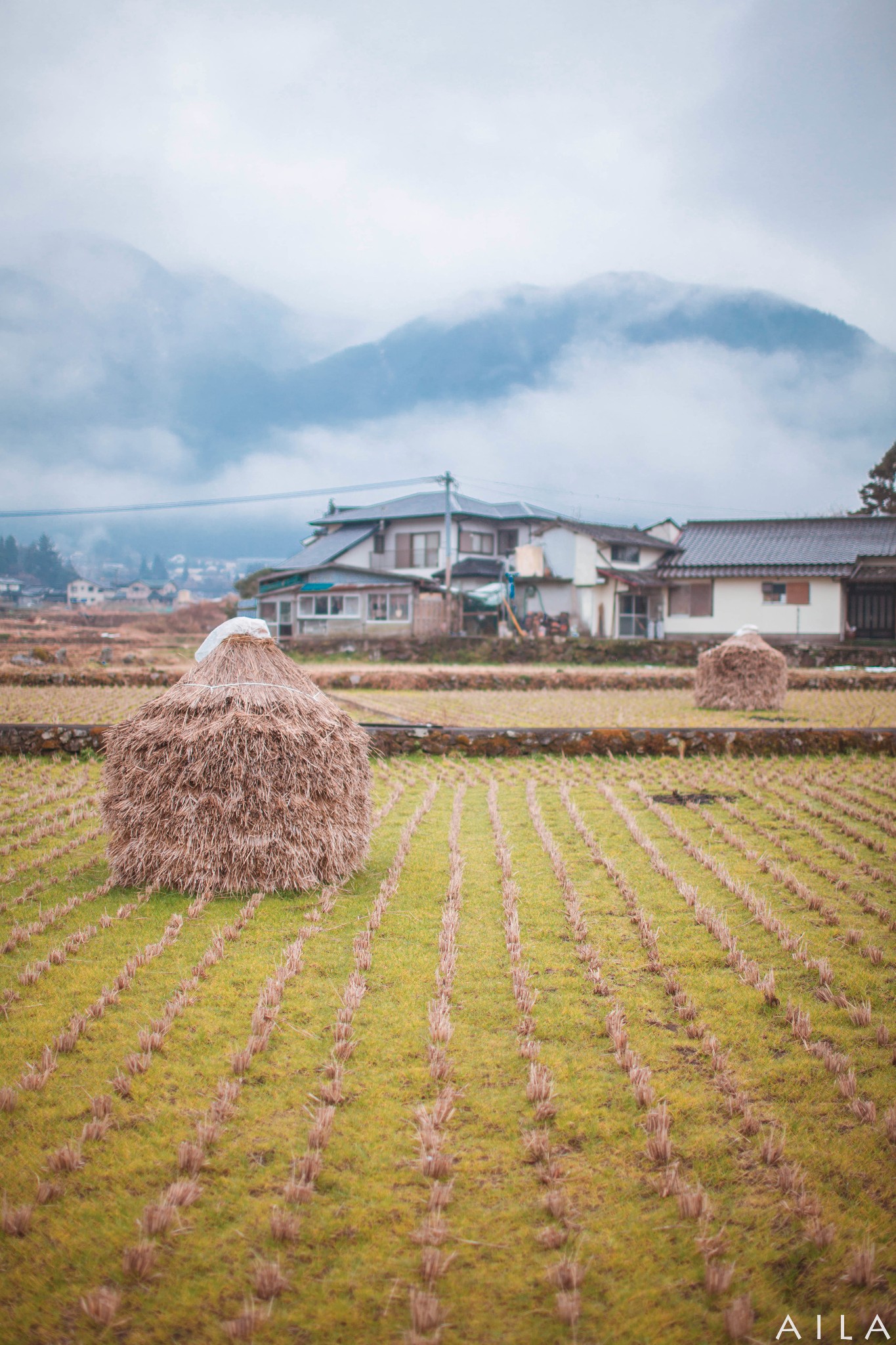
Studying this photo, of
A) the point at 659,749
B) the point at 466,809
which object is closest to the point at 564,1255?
the point at 466,809

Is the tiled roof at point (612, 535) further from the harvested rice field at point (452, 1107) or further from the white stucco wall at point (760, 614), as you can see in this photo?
the harvested rice field at point (452, 1107)

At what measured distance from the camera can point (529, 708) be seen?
17.9m

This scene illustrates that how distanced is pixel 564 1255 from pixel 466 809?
6.33 meters

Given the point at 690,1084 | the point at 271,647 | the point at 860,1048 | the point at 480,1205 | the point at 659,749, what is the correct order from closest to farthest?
the point at 480,1205, the point at 690,1084, the point at 860,1048, the point at 271,647, the point at 659,749

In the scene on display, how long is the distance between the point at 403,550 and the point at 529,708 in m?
26.2

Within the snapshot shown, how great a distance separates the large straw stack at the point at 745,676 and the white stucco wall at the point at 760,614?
17.3 meters

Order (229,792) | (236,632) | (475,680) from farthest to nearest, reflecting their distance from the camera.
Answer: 1. (475,680)
2. (236,632)
3. (229,792)

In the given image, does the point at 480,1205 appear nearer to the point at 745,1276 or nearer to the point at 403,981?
the point at 745,1276

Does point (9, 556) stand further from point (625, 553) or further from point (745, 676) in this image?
point (745, 676)

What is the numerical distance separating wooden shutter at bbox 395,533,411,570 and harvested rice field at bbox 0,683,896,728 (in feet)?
68.3

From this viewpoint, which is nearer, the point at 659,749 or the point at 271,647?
the point at 271,647

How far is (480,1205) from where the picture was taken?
9.58 ft

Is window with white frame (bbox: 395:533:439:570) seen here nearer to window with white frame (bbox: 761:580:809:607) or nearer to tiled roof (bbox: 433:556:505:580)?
tiled roof (bbox: 433:556:505:580)

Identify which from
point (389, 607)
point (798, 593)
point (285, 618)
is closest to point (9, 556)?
point (285, 618)
